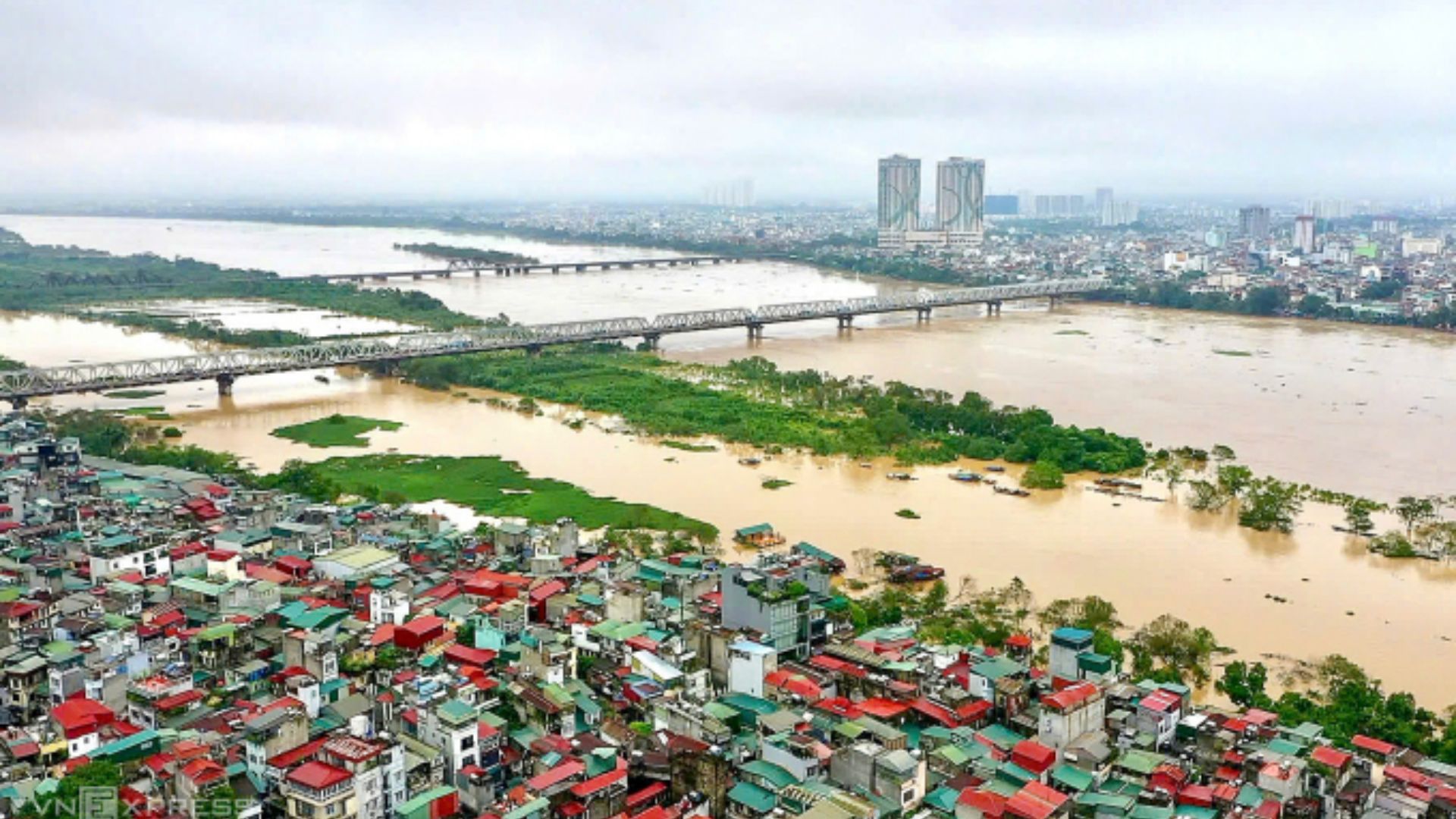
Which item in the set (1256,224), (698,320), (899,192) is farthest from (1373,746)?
(1256,224)

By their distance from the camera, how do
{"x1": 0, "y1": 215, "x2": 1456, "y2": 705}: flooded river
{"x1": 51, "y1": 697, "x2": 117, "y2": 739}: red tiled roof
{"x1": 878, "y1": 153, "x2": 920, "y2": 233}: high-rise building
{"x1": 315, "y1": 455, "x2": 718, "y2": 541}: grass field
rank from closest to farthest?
{"x1": 51, "y1": 697, "x2": 117, "y2": 739}: red tiled roof
{"x1": 0, "y1": 215, "x2": 1456, "y2": 705}: flooded river
{"x1": 315, "y1": 455, "x2": 718, "y2": 541}: grass field
{"x1": 878, "y1": 153, "x2": 920, "y2": 233}: high-rise building

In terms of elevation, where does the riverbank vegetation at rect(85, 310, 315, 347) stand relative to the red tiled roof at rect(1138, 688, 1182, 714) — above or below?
above

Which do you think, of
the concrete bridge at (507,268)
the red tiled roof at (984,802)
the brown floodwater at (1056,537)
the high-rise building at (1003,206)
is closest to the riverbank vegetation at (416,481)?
the brown floodwater at (1056,537)

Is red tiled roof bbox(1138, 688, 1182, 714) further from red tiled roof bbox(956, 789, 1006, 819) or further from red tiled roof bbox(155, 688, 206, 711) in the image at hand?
red tiled roof bbox(155, 688, 206, 711)

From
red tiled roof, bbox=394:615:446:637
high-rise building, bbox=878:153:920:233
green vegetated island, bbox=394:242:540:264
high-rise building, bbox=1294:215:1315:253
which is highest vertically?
high-rise building, bbox=878:153:920:233

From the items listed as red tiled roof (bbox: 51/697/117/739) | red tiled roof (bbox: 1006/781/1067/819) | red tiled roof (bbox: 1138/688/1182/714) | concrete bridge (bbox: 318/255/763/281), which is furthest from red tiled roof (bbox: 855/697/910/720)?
concrete bridge (bbox: 318/255/763/281)

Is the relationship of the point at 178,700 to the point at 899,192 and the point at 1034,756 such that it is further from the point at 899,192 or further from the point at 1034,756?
the point at 899,192

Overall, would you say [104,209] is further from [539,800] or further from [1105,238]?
[539,800]
